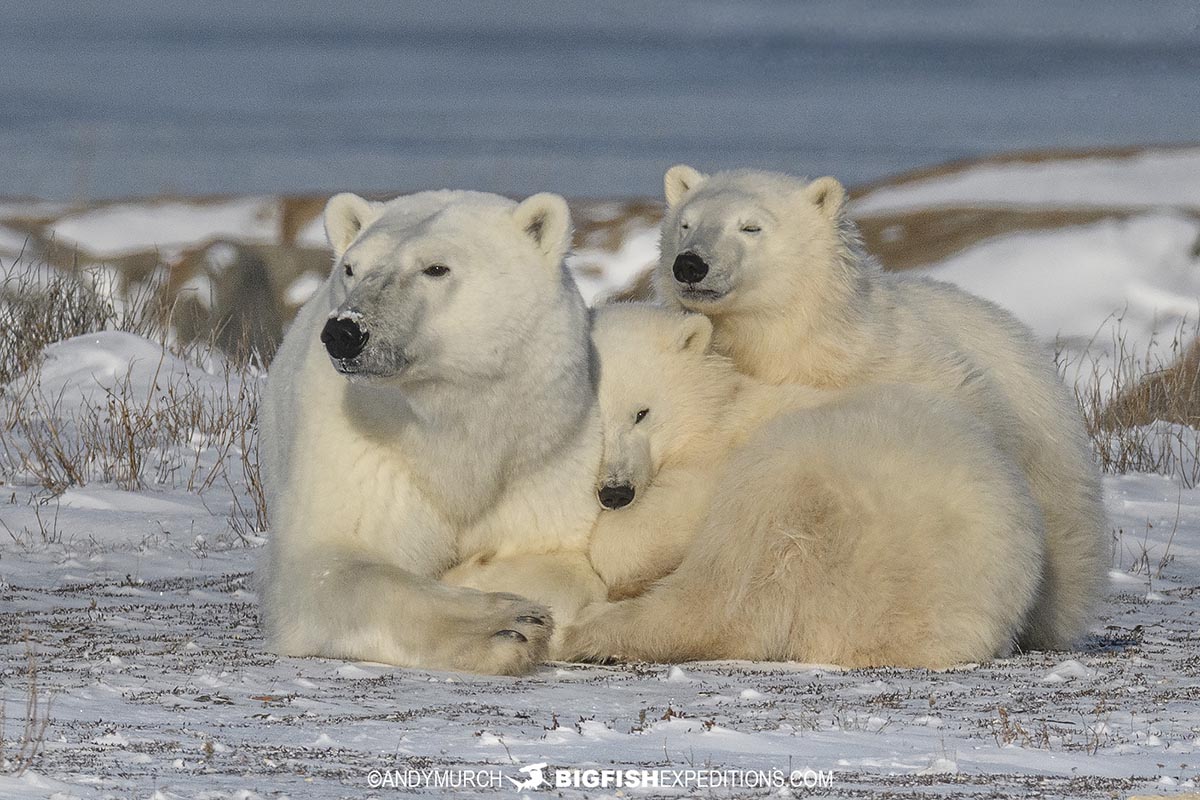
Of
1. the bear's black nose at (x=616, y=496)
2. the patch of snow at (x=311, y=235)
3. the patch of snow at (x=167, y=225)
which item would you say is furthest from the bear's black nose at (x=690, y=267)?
the patch of snow at (x=311, y=235)

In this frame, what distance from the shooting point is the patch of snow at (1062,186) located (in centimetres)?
Result: 2169

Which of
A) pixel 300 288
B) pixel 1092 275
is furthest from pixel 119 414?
pixel 1092 275

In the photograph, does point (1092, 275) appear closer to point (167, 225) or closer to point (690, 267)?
point (690, 267)

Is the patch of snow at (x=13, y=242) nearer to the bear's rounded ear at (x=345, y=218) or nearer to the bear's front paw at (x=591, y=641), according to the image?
the bear's rounded ear at (x=345, y=218)

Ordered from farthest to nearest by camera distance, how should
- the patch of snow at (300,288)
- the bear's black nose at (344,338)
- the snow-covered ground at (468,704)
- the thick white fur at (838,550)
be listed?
the patch of snow at (300,288) → the thick white fur at (838,550) → the bear's black nose at (344,338) → the snow-covered ground at (468,704)

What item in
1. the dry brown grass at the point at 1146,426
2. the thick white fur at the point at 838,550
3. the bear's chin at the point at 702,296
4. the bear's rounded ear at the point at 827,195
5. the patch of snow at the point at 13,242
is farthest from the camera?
the patch of snow at the point at 13,242

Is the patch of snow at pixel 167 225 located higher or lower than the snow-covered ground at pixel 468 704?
lower

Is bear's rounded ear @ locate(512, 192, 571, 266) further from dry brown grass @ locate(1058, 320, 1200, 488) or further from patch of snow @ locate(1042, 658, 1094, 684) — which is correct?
dry brown grass @ locate(1058, 320, 1200, 488)

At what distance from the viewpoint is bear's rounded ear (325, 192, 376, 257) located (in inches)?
183

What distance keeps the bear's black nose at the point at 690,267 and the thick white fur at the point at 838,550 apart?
0.56 metres

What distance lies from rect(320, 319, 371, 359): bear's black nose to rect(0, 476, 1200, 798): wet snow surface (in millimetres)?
751

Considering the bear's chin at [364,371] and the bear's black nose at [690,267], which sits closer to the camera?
the bear's chin at [364,371]

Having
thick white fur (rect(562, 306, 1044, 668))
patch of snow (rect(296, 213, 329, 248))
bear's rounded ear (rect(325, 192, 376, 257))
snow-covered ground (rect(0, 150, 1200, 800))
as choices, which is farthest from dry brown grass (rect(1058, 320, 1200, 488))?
patch of snow (rect(296, 213, 329, 248))

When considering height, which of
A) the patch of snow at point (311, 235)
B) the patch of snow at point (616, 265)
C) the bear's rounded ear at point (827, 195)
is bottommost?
the patch of snow at point (311, 235)
